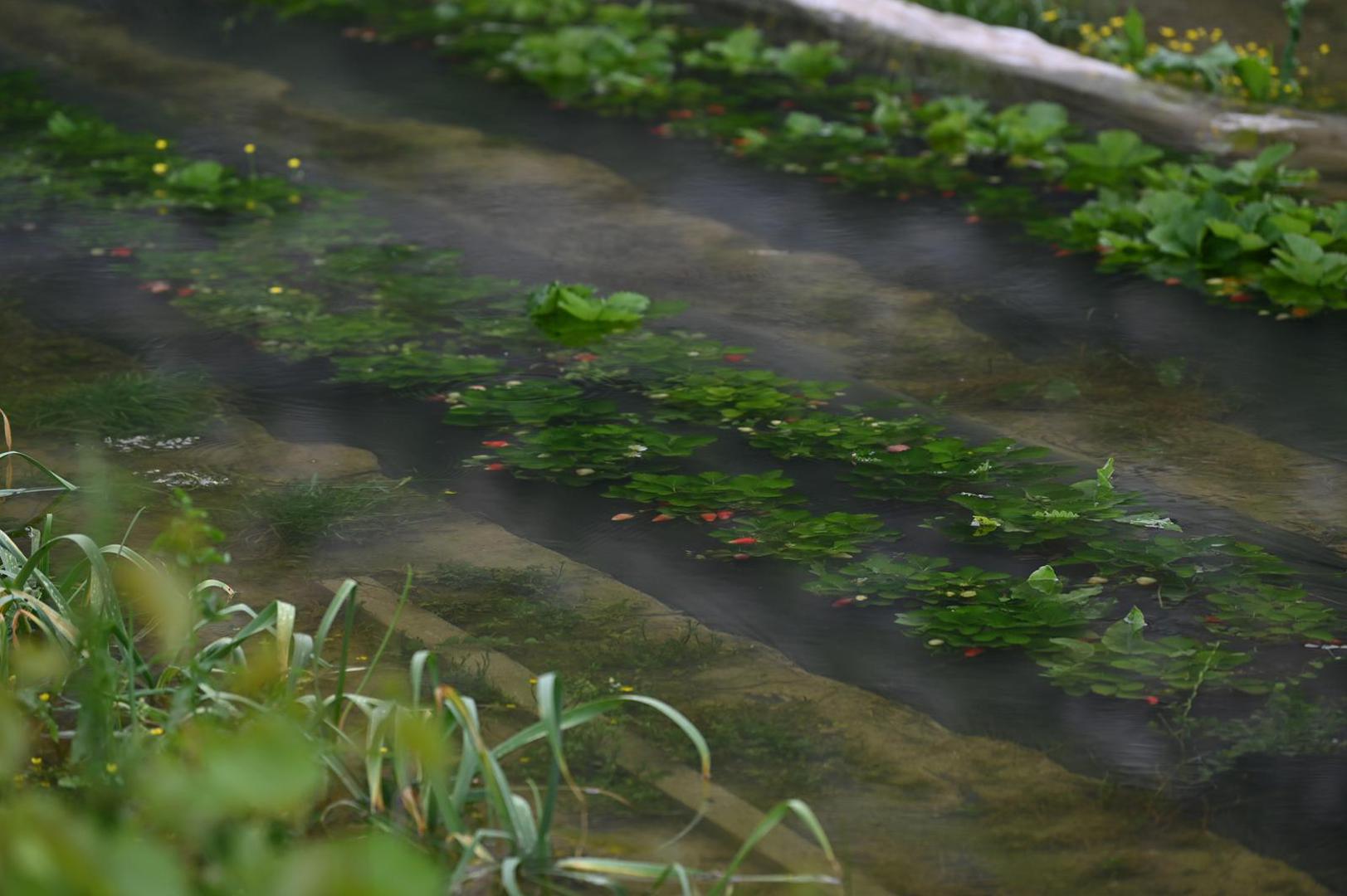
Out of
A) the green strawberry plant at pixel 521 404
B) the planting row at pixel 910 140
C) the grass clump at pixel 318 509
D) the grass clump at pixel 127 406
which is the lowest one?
the grass clump at pixel 127 406

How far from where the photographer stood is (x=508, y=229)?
6965 mm

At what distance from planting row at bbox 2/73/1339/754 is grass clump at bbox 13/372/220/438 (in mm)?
454

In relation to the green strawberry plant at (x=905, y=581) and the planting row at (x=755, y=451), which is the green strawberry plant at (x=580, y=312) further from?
the green strawberry plant at (x=905, y=581)

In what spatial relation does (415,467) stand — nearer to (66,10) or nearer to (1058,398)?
(1058,398)

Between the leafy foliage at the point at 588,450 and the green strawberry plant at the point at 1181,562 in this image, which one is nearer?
the green strawberry plant at the point at 1181,562

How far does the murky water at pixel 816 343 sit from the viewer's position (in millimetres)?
3594

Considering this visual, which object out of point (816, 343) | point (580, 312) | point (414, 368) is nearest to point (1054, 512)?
point (816, 343)

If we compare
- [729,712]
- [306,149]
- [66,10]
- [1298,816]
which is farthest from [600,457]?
[66,10]

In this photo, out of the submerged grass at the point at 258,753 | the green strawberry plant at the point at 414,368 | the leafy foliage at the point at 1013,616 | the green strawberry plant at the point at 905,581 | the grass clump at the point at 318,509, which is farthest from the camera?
the green strawberry plant at the point at 414,368

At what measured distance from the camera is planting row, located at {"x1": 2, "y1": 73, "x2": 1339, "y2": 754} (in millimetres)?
3750

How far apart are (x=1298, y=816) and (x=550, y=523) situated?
2.06 m

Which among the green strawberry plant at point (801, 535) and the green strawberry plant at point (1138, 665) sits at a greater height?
the green strawberry plant at point (1138, 665)

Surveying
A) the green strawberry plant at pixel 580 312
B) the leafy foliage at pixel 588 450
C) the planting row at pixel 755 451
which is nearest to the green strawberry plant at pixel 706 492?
the planting row at pixel 755 451

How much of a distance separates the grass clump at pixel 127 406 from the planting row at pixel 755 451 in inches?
17.9
